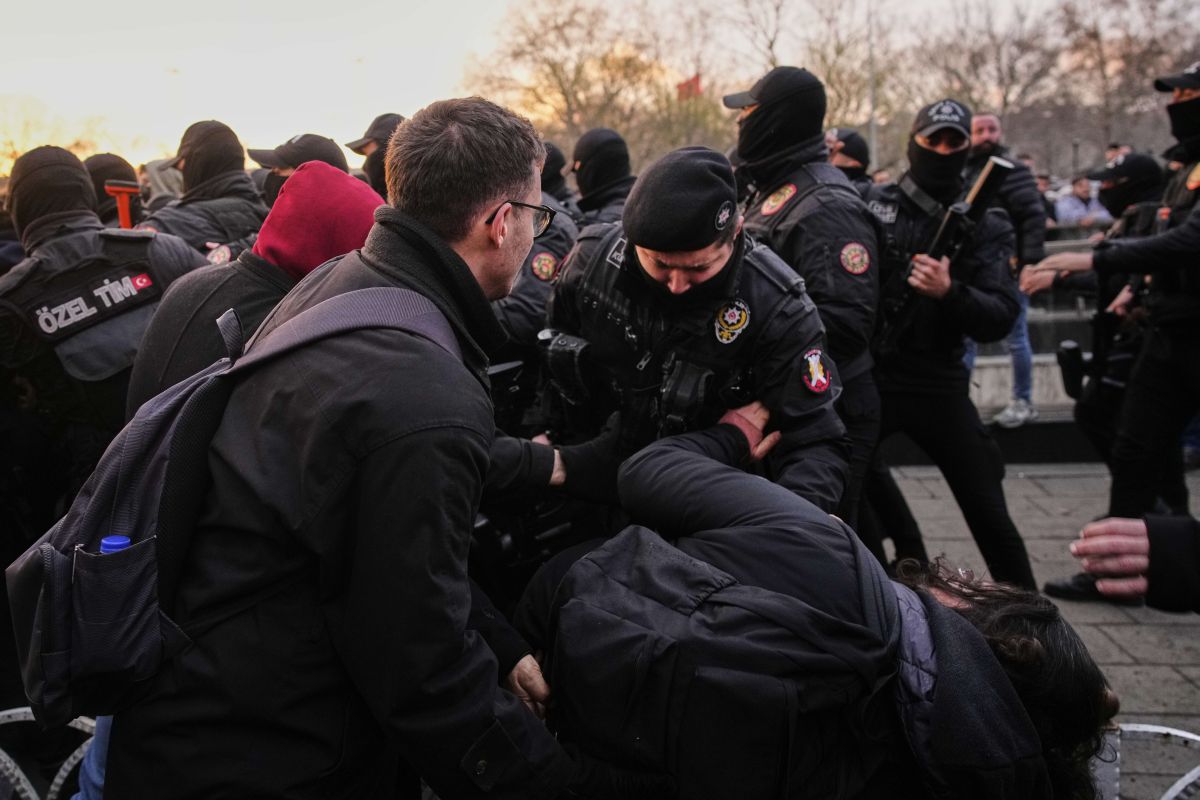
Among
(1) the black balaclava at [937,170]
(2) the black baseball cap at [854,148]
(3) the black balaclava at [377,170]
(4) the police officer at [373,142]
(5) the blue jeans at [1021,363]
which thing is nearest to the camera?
(1) the black balaclava at [937,170]

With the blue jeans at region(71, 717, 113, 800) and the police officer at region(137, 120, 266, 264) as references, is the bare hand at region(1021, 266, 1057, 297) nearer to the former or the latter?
the police officer at region(137, 120, 266, 264)

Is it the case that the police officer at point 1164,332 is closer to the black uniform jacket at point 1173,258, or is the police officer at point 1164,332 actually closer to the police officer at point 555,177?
the black uniform jacket at point 1173,258

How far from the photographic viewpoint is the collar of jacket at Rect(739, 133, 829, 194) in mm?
3402

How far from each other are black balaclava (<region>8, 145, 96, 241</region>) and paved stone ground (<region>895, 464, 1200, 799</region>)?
3897 mm

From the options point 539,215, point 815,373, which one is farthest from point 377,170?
point 539,215

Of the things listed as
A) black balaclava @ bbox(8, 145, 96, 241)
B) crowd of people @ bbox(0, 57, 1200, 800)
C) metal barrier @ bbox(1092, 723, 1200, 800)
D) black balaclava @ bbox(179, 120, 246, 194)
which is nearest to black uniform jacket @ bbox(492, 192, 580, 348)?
crowd of people @ bbox(0, 57, 1200, 800)

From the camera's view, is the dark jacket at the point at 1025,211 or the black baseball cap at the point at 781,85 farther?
the dark jacket at the point at 1025,211

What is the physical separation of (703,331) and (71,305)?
2024 millimetres

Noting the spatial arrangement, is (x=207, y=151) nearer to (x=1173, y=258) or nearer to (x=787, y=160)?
(x=787, y=160)

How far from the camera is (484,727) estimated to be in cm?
150

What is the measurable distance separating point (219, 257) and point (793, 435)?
8.67 ft

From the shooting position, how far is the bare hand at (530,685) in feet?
5.56

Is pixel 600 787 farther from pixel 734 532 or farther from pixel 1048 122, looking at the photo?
pixel 1048 122

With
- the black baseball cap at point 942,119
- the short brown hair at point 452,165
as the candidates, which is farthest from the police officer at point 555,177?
the short brown hair at point 452,165
